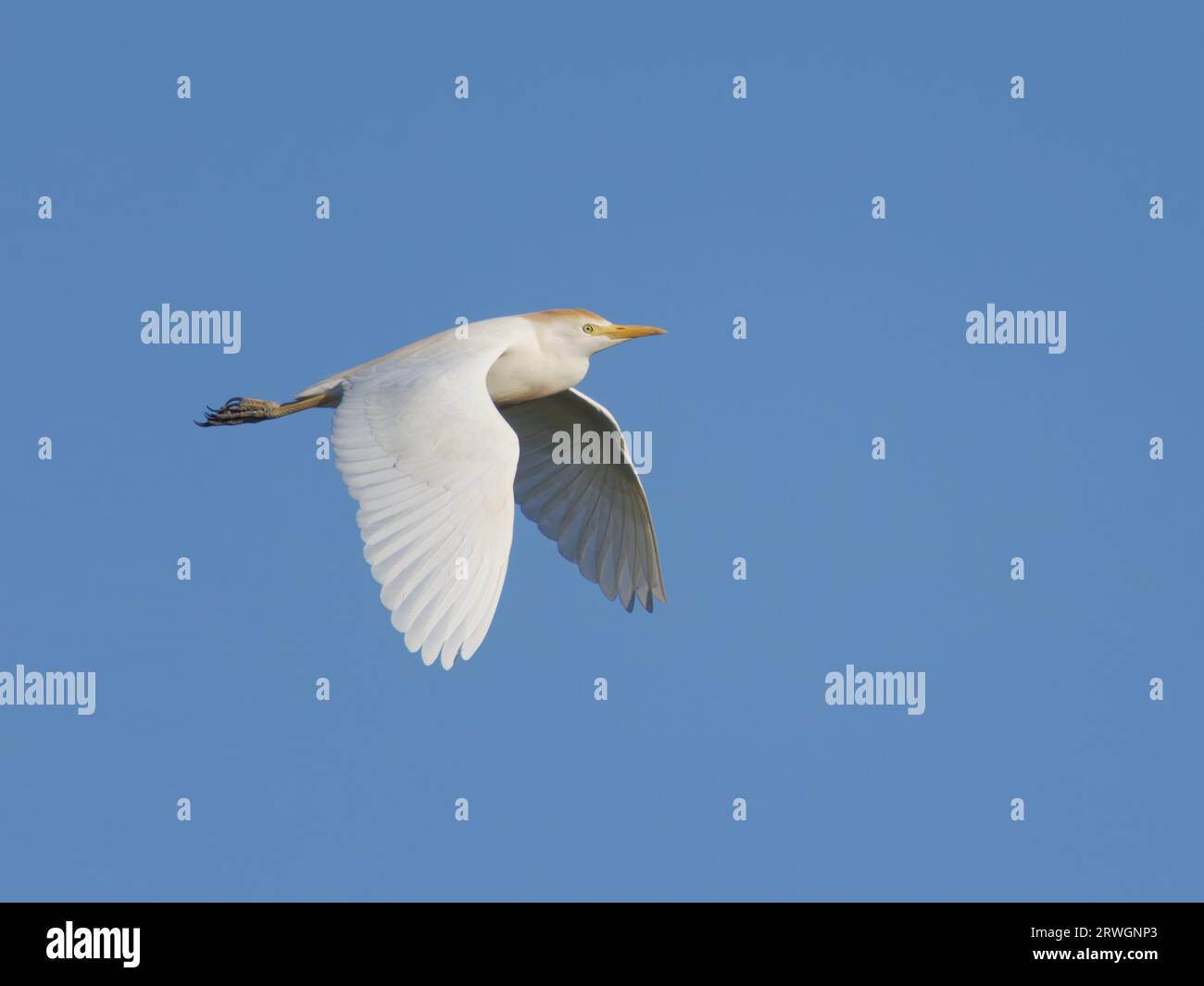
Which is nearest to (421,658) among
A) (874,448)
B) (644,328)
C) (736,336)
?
(644,328)

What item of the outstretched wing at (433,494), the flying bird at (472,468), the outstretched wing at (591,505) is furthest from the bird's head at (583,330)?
the outstretched wing at (433,494)

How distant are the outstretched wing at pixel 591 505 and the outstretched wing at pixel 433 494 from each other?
9.46 feet

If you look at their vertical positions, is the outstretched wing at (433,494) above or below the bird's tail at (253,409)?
below

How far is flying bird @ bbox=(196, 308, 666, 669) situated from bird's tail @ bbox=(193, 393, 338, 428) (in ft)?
0.04

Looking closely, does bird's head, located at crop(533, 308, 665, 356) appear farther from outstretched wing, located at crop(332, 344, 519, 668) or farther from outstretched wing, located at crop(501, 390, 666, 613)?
outstretched wing, located at crop(332, 344, 519, 668)

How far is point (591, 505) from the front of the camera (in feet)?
52.9

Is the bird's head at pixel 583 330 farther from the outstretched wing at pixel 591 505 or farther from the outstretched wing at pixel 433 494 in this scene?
the outstretched wing at pixel 433 494

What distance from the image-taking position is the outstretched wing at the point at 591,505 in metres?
15.8

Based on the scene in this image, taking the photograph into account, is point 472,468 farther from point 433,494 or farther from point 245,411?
point 245,411

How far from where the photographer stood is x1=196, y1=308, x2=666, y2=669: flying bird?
1097cm

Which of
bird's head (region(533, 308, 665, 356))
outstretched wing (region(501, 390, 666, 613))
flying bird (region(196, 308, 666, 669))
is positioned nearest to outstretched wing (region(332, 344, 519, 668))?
flying bird (region(196, 308, 666, 669))

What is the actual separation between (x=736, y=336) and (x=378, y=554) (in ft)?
19.8

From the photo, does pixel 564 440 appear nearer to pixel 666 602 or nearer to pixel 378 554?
pixel 666 602

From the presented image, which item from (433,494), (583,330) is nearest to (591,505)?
(583,330)
